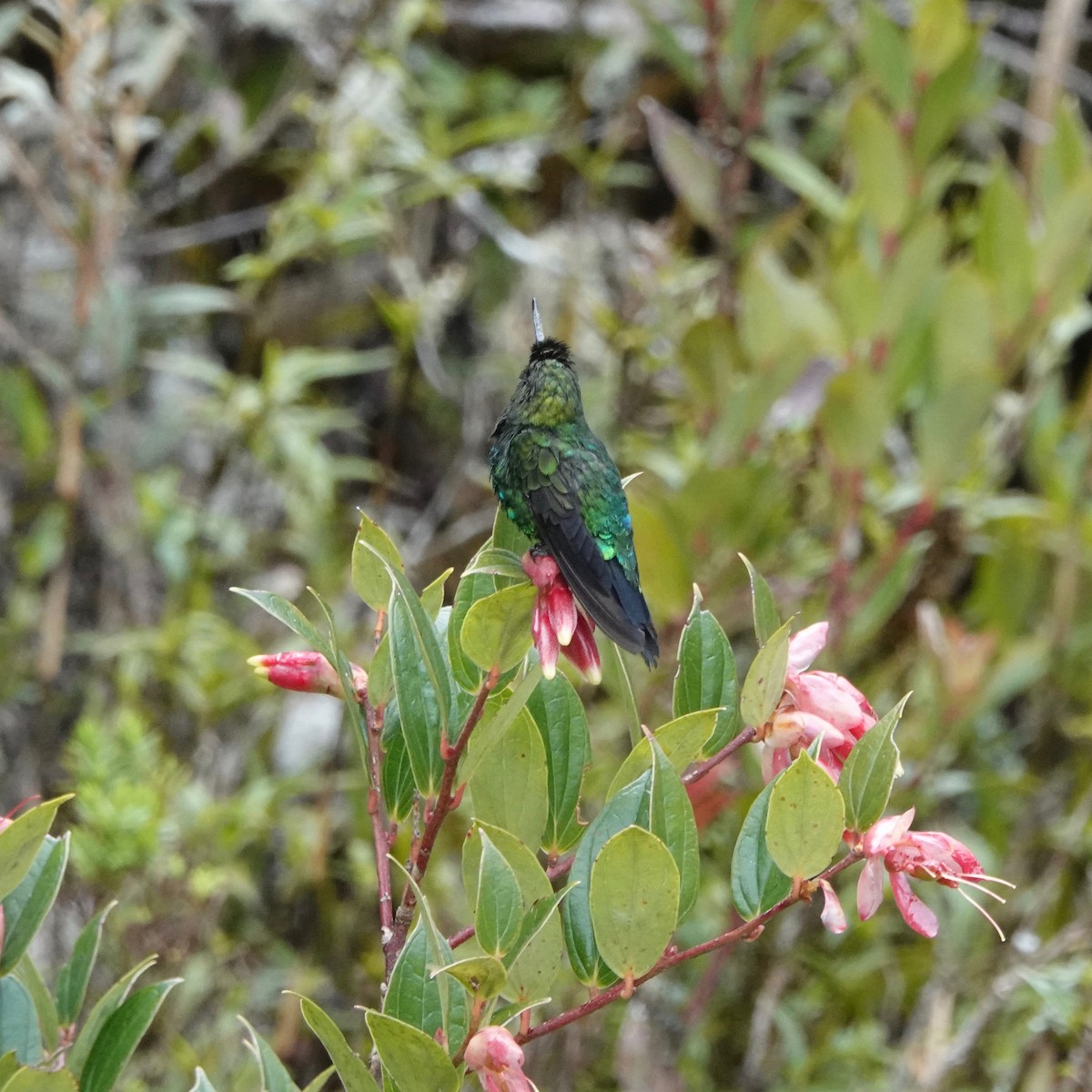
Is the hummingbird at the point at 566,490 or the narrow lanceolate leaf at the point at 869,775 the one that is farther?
the hummingbird at the point at 566,490

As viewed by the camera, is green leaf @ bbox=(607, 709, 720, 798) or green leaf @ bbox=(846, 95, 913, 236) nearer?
green leaf @ bbox=(607, 709, 720, 798)

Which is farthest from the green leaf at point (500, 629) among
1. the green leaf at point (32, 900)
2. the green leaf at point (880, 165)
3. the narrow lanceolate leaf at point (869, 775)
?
the green leaf at point (880, 165)

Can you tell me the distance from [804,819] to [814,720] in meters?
0.11

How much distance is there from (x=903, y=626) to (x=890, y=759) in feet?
5.91

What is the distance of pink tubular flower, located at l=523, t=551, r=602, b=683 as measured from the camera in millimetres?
888

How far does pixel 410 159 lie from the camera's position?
2.58 meters

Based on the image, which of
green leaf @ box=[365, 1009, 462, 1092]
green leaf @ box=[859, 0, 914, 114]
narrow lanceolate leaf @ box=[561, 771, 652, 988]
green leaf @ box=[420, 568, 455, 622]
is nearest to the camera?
green leaf @ box=[365, 1009, 462, 1092]

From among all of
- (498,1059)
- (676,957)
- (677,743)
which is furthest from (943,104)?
(498,1059)

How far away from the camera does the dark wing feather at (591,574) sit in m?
0.96

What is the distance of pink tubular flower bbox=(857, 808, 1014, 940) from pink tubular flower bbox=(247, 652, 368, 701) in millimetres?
369

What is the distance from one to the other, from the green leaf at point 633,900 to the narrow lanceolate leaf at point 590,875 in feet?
0.15

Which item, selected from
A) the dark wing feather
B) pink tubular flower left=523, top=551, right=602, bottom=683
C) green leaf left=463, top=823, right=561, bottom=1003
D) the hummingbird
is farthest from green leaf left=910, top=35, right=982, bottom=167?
green leaf left=463, top=823, right=561, bottom=1003

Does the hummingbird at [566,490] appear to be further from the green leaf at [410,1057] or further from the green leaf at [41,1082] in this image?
the green leaf at [41,1082]

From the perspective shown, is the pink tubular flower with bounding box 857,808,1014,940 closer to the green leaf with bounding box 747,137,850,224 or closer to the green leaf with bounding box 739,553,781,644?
the green leaf with bounding box 739,553,781,644
